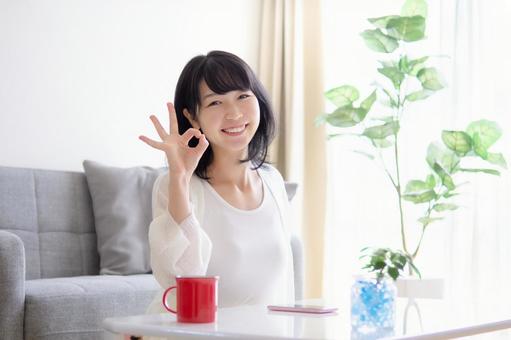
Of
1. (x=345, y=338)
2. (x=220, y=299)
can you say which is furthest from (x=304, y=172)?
(x=345, y=338)

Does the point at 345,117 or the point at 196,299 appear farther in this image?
the point at 345,117

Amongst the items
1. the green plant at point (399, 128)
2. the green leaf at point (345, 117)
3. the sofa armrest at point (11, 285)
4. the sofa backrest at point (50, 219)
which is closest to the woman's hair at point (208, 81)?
the sofa armrest at point (11, 285)

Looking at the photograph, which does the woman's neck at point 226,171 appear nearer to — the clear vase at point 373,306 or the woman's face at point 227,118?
the woman's face at point 227,118

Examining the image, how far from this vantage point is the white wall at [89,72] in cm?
383

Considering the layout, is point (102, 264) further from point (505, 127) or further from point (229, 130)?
point (505, 127)

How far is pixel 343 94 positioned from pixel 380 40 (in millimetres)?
341

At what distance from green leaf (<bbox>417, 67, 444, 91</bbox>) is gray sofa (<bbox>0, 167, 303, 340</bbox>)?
96 centimetres

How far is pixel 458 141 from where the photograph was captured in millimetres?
3738

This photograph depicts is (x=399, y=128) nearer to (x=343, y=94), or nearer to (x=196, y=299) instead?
(x=343, y=94)

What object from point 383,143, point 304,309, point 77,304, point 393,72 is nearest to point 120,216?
point 77,304

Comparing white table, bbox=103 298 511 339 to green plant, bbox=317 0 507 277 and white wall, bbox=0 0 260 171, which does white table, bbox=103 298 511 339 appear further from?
white wall, bbox=0 0 260 171

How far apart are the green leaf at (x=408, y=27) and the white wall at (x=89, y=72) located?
1276 mm

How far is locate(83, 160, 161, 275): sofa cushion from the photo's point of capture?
3.58 meters

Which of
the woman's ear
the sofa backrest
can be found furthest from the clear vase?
the sofa backrest
